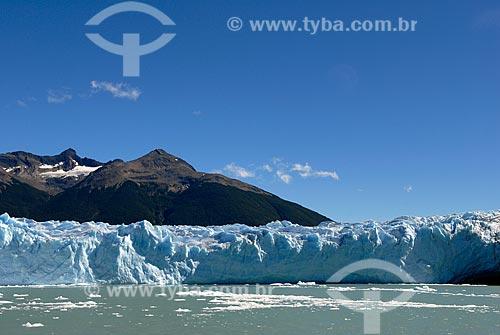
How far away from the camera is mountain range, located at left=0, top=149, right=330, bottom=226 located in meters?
101

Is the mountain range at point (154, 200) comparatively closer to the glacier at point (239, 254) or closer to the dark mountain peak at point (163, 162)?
the dark mountain peak at point (163, 162)

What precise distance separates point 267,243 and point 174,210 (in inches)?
2823

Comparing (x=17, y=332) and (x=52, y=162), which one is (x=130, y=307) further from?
(x=52, y=162)

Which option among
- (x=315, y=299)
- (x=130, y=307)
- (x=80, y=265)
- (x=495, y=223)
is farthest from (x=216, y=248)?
(x=495, y=223)

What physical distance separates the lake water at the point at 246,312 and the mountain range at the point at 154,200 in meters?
73.4

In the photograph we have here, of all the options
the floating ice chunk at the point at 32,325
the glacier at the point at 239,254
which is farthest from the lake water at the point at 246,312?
the glacier at the point at 239,254

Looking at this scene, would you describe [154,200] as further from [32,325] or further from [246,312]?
[32,325]

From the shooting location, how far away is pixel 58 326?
52.9 feet

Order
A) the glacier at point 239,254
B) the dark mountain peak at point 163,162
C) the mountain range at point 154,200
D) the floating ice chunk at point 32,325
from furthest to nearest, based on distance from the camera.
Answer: the dark mountain peak at point 163,162, the mountain range at point 154,200, the glacier at point 239,254, the floating ice chunk at point 32,325
